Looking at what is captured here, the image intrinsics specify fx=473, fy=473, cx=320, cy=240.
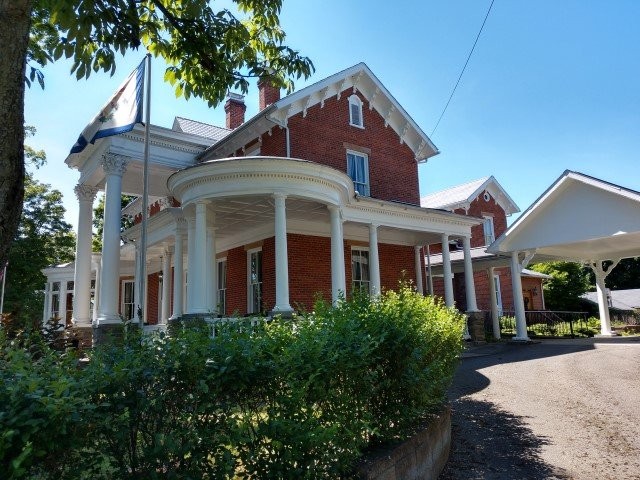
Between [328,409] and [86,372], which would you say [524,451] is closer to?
[328,409]

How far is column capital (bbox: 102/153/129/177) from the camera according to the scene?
14664 mm

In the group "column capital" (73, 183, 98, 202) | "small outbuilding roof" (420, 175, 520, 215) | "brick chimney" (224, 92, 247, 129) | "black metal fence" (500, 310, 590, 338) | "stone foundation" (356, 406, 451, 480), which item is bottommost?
"stone foundation" (356, 406, 451, 480)

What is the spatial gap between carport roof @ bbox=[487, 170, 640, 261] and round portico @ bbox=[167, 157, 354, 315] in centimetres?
834

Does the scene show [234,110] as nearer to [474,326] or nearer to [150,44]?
[474,326]

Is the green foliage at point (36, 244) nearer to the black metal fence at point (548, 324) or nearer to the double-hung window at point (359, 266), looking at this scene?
the double-hung window at point (359, 266)

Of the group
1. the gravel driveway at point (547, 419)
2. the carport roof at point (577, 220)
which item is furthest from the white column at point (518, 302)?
the gravel driveway at point (547, 419)

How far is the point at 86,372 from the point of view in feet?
8.66

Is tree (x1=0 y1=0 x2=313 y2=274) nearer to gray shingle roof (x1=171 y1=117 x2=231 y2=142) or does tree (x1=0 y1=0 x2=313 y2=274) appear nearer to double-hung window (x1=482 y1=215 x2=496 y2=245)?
gray shingle roof (x1=171 y1=117 x2=231 y2=142)

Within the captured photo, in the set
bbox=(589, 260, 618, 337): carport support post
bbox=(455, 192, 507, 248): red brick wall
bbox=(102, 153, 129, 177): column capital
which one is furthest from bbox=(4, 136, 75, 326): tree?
bbox=(589, 260, 618, 337): carport support post

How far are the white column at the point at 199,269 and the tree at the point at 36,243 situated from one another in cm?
2182

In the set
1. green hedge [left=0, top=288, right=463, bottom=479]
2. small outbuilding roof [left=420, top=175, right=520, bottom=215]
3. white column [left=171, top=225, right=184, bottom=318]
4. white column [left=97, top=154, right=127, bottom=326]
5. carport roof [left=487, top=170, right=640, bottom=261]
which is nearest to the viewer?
green hedge [left=0, top=288, right=463, bottom=479]

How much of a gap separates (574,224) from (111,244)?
15.4 m

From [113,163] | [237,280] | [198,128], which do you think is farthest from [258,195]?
[198,128]

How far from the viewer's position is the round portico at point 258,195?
11.3m
